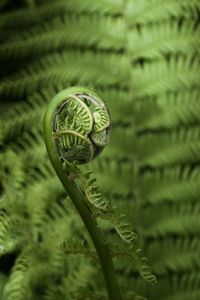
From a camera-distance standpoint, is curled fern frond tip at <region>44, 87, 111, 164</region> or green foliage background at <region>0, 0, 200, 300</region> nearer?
curled fern frond tip at <region>44, 87, 111, 164</region>

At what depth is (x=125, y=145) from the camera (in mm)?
1369

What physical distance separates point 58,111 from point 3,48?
818mm

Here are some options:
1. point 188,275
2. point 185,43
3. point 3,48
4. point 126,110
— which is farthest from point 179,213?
point 3,48

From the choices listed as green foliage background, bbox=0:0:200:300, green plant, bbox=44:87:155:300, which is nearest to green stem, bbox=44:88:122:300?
green plant, bbox=44:87:155:300

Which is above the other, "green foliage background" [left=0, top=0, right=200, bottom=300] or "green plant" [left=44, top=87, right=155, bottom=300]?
"green foliage background" [left=0, top=0, right=200, bottom=300]

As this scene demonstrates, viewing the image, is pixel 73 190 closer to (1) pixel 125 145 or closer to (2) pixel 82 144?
(2) pixel 82 144

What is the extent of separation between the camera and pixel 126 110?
4.62 feet

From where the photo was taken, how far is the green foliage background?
1.15 metres

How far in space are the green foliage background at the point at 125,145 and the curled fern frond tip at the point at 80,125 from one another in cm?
35

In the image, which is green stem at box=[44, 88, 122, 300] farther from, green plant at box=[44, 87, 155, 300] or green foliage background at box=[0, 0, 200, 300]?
green foliage background at box=[0, 0, 200, 300]

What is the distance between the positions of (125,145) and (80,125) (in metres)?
0.65

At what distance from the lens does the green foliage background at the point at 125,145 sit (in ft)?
3.77

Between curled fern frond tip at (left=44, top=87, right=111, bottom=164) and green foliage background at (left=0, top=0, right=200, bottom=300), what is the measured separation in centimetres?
35

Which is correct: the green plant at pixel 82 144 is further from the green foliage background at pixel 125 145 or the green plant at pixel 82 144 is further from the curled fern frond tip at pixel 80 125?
the green foliage background at pixel 125 145
